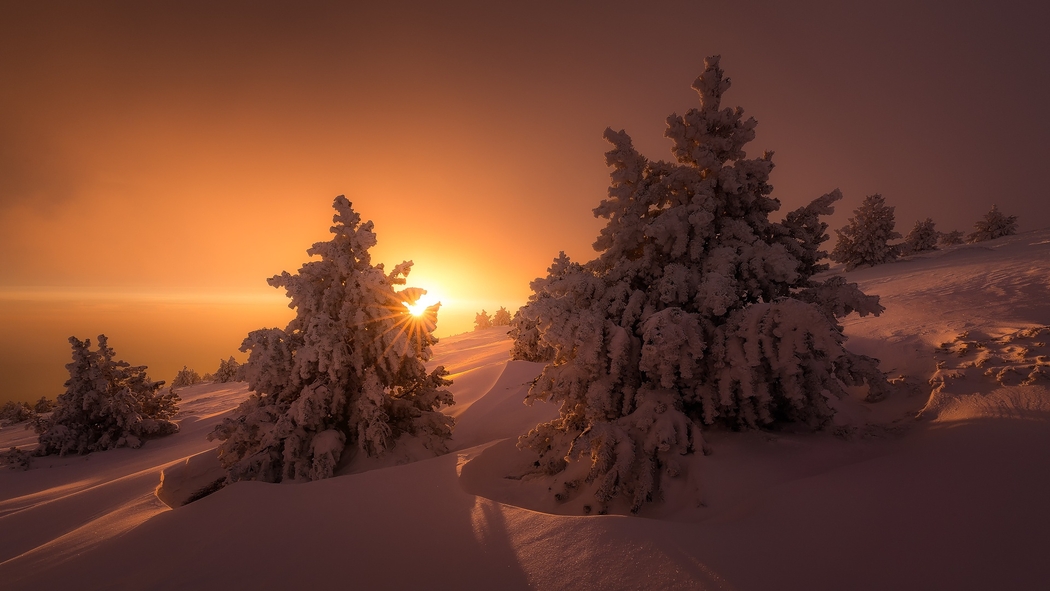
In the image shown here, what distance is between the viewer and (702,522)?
11.3 feet

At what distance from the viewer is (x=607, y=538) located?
3020 millimetres

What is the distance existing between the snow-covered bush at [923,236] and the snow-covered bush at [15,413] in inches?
1897

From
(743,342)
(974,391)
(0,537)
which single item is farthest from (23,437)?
(974,391)

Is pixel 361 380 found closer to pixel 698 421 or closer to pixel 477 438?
pixel 477 438

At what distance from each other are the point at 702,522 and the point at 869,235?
2498cm

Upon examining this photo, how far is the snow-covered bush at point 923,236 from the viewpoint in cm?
2288

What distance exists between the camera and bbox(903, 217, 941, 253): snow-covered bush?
2288cm

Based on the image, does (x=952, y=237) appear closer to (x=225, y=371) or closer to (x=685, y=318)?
(x=685, y=318)

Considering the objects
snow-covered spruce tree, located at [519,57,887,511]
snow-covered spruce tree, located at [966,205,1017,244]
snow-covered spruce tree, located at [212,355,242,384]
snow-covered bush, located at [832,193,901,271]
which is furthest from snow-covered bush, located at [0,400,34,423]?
snow-covered spruce tree, located at [966,205,1017,244]

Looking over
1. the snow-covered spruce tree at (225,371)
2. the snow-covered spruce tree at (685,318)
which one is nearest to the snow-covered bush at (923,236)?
the snow-covered spruce tree at (685,318)

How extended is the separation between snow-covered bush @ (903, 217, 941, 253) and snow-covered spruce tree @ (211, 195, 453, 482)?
101 ft

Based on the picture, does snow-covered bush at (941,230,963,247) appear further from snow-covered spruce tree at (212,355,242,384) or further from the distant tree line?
snow-covered spruce tree at (212,355,242,384)

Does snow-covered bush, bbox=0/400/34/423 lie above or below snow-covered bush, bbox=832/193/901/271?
below

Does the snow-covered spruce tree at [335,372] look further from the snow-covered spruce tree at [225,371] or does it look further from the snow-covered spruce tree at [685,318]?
the snow-covered spruce tree at [225,371]
